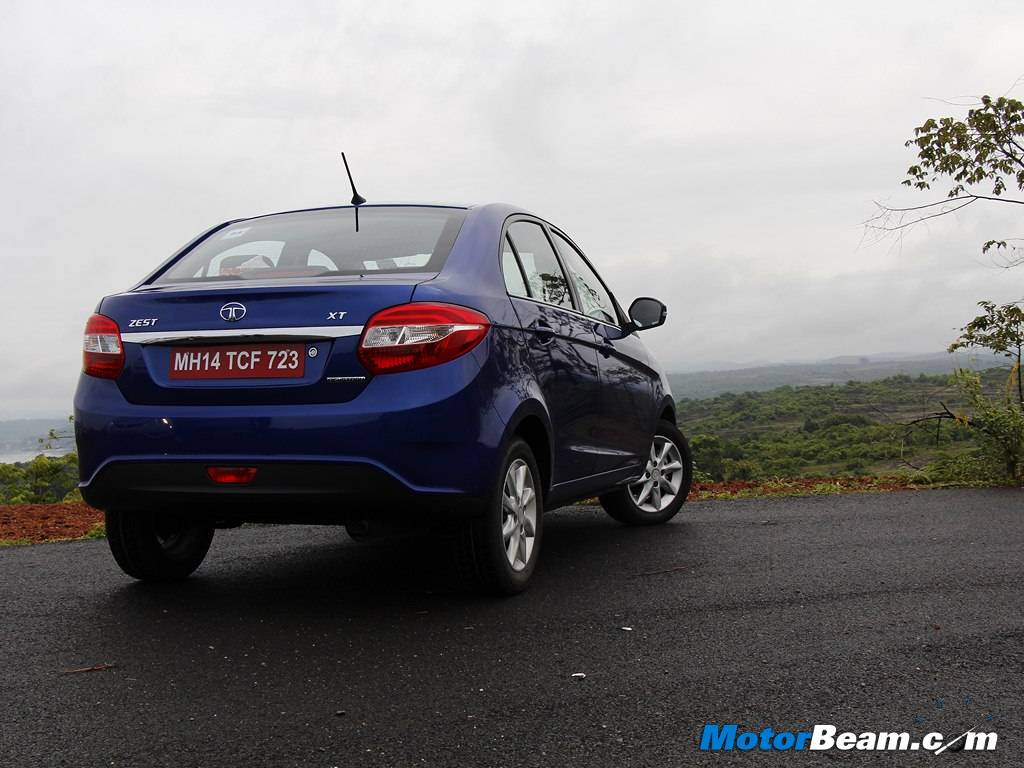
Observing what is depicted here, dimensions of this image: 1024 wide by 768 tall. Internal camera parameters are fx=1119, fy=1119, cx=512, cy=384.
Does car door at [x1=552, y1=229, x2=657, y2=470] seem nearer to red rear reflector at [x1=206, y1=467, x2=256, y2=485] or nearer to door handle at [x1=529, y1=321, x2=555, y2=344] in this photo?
door handle at [x1=529, y1=321, x2=555, y2=344]

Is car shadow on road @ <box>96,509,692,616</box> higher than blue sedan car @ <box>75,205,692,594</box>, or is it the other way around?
blue sedan car @ <box>75,205,692,594</box>

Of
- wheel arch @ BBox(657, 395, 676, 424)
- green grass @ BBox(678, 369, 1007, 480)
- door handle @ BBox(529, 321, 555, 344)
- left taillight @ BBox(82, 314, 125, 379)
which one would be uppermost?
left taillight @ BBox(82, 314, 125, 379)

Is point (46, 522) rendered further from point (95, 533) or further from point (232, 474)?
point (232, 474)

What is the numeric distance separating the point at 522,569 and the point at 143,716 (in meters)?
2.15

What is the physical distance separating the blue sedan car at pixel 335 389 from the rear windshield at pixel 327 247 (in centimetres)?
1

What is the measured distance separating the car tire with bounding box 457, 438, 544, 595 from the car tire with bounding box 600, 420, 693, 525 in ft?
7.63

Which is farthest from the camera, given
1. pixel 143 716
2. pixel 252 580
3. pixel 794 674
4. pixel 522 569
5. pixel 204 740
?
pixel 252 580

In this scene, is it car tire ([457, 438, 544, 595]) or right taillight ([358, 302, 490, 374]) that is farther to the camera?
car tire ([457, 438, 544, 595])

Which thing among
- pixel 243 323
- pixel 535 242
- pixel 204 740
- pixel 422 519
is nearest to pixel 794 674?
pixel 422 519

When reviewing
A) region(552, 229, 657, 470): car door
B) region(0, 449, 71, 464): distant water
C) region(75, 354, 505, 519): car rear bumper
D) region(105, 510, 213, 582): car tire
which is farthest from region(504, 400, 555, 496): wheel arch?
region(0, 449, 71, 464): distant water

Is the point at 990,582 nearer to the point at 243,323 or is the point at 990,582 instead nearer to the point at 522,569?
the point at 522,569

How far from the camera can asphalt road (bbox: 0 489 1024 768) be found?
3.24m

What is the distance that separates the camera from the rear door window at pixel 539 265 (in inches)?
226

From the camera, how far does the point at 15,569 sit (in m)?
6.39
